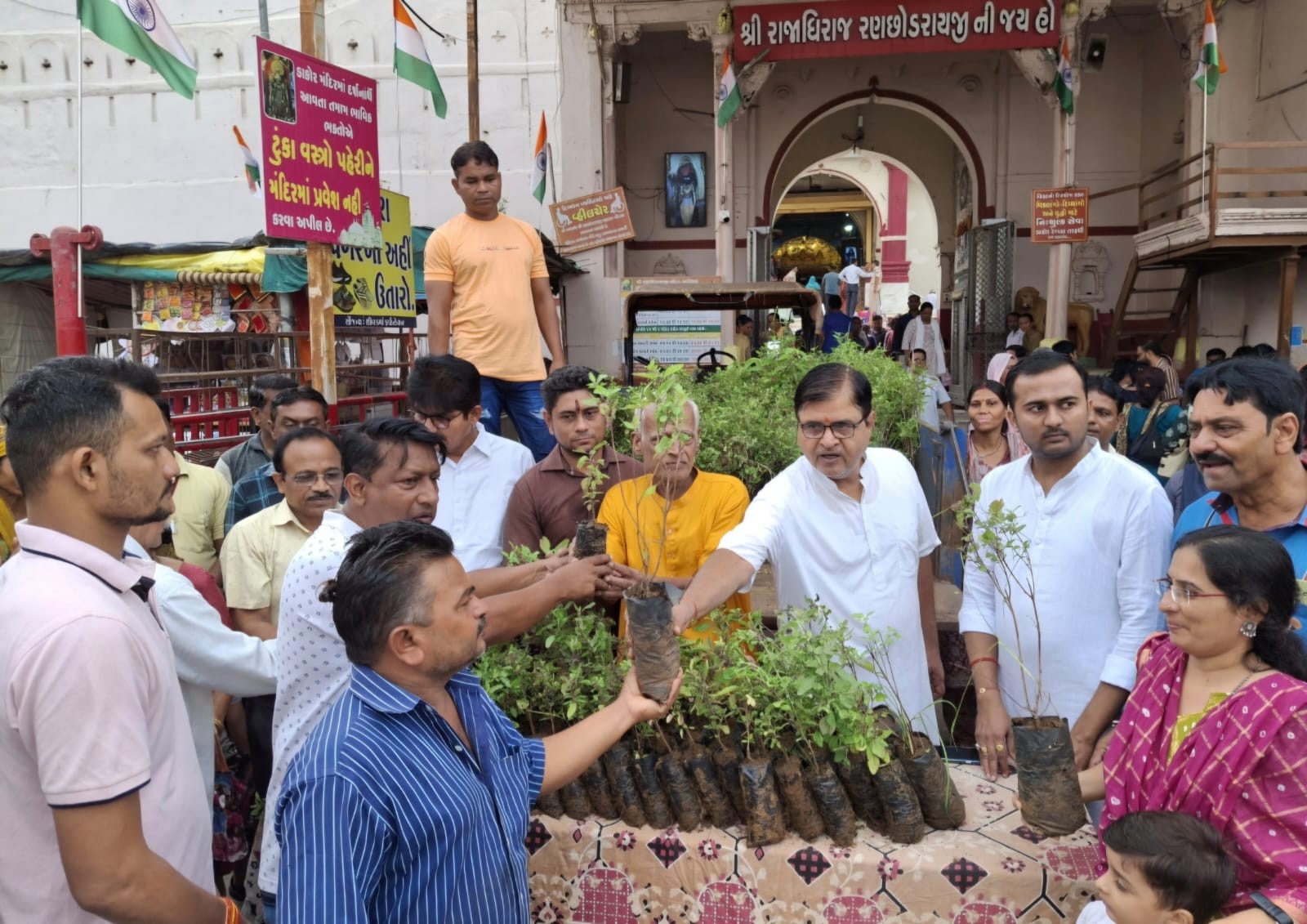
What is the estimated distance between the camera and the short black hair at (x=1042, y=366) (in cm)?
258

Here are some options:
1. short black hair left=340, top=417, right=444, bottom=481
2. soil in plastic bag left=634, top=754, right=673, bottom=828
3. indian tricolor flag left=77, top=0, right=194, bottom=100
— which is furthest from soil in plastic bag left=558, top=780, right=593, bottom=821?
indian tricolor flag left=77, top=0, right=194, bottom=100

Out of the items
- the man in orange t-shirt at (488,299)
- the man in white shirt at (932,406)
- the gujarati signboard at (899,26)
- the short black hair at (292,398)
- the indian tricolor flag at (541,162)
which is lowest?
the man in white shirt at (932,406)

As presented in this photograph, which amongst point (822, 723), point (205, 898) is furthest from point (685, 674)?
point (205, 898)

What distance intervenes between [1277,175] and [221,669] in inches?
581

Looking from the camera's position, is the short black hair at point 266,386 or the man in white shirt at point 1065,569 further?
the short black hair at point 266,386

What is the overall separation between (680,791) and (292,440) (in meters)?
2.02

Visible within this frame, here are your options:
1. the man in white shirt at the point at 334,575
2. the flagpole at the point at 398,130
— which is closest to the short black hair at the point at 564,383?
the man in white shirt at the point at 334,575

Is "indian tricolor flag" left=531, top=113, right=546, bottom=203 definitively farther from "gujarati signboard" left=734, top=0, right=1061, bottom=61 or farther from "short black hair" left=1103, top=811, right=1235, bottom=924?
A: "short black hair" left=1103, top=811, right=1235, bottom=924

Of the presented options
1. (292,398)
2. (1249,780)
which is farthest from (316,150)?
(1249,780)

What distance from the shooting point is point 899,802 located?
196 centimetres

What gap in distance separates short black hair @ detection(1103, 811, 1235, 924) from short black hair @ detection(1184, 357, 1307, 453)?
110cm

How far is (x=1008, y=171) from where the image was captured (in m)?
14.0

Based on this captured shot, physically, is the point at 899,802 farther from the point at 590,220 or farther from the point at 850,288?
the point at 850,288

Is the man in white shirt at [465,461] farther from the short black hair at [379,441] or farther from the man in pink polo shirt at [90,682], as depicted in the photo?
the man in pink polo shirt at [90,682]
